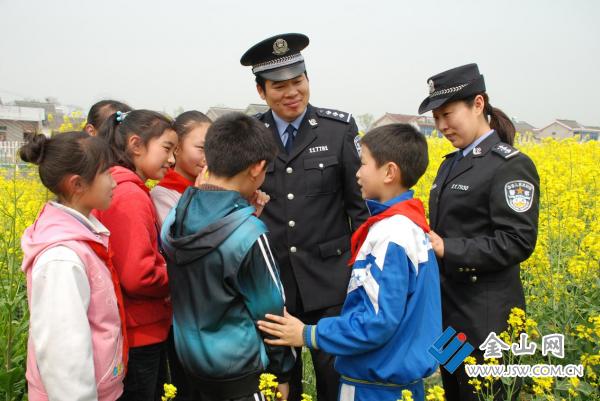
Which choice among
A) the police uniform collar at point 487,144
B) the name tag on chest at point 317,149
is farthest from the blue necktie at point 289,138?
the police uniform collar at point 487,144

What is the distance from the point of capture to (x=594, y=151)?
685cm

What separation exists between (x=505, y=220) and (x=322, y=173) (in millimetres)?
828

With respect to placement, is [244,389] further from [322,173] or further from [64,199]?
[322,173]

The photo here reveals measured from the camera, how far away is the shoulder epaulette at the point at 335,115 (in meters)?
2.40

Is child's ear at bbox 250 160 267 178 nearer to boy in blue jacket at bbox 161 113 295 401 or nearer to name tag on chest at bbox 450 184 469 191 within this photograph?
boy in blue jacket at bbox 161 113 295 401

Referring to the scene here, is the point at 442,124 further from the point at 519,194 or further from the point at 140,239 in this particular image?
the point at 140,239

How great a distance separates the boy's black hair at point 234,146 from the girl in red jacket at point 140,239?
1.58ft

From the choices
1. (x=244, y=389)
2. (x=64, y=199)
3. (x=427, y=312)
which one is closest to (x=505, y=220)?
(x=427, y=312)

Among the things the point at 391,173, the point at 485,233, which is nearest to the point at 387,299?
the point at 391,173

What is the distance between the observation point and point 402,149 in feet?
5.59

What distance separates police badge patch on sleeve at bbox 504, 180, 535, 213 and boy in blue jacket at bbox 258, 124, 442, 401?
464 millimetres

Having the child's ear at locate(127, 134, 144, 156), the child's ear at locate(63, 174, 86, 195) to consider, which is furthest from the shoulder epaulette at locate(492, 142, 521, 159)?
the child's ear at locate(63, 174, 86, 195)

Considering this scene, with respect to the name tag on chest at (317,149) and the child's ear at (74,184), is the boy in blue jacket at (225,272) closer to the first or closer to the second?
the child's ear at (74,184)

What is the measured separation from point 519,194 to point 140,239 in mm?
1528
